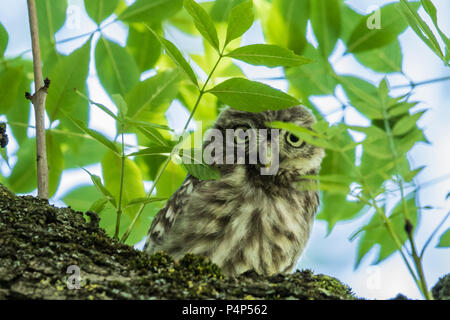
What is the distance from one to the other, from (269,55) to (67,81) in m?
0.87

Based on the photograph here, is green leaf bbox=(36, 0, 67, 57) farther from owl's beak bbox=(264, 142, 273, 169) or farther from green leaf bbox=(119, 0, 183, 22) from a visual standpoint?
owl's beak bbox=(264, 142, 273, 169)

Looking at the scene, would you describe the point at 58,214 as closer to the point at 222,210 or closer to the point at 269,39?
the point at 222,210

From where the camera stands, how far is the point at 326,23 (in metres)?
2.24

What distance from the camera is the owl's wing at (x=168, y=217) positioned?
253cm

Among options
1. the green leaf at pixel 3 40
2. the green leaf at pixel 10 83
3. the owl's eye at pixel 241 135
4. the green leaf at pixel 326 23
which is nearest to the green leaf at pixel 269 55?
the green leaf at pixel 326 23

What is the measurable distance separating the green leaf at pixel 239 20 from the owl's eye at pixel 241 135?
119 centimetres

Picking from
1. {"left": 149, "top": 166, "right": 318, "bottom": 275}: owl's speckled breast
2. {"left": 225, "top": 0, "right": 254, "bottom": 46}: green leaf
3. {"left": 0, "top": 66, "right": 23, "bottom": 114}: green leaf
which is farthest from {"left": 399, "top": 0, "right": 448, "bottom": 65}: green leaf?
{"left": 0, "top": 66, "right": 23, "bottom": 114}: green leaf

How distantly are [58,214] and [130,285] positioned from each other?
36 centimetres

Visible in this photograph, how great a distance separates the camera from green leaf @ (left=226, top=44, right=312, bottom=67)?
1.40 metres

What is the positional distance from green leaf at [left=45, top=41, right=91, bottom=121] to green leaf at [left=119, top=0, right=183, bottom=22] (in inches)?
8.7

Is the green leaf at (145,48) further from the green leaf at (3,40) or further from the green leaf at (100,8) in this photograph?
the green leaf at (3,40)

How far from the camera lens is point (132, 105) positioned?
6.43 ft

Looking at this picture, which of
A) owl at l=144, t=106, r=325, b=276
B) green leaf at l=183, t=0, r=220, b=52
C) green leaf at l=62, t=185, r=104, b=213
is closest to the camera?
green leaf at l=183, t=0, r=220, b=52
